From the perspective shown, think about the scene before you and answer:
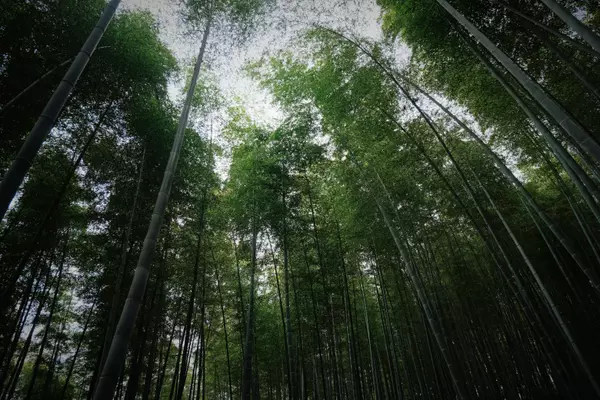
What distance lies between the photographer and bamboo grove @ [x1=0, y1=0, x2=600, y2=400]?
425 centimetres

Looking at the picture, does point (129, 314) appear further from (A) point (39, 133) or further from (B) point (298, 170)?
(B) point (298, 170)

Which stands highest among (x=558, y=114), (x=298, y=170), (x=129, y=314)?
(x=298, y=170)

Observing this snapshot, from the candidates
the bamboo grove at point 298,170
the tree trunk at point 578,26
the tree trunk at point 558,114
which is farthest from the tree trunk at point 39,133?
the tree trunk at point 578,26

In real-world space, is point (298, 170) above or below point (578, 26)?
above

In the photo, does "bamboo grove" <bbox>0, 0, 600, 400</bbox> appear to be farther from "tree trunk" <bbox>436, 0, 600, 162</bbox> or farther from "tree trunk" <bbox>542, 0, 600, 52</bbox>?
"tree trunk" <bbox>542, 0, 600, 52</bbox>

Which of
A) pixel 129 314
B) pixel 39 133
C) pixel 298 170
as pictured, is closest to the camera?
pixel 129 314

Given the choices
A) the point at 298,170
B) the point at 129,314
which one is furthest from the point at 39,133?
the point at 298,170

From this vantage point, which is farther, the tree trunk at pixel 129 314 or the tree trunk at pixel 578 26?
the tree trunk at pixel 578 26

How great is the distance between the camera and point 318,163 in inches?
264

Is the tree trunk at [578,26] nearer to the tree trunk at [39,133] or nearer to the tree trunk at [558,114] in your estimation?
the tree trunk at [558,114]

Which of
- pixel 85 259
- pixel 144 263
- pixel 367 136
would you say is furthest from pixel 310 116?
pixel 85 259

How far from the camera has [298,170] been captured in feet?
21.0

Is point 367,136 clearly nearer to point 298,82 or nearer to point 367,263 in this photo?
point 298,82

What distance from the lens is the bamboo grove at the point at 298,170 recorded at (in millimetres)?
4246
